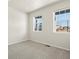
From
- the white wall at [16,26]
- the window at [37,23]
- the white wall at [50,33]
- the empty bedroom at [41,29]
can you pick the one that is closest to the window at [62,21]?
the empty bedroom at [41,29]

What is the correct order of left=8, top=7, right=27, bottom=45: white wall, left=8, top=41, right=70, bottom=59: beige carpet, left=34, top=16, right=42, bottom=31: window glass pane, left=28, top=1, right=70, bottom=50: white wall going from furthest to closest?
left=34, top=16, right=42, bottom=31: window glass pane
left=8, top=7, right=27, bottom=45: white wall
left=28, top=1, right=70, bottom=50: white wall
left=8, top=41, right=70, bottom=59: beige carpet

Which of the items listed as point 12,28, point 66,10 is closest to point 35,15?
point 12,28

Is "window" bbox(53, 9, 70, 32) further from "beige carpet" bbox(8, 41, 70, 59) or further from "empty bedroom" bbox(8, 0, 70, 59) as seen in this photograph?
"beige carpet" bbox(8, 41, 70, 59)

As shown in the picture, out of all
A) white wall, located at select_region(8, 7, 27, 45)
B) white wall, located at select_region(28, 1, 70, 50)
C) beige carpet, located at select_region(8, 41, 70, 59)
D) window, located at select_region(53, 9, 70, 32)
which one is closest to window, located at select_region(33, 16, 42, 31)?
white wall, located at select_region(28, 1, 70, 50)

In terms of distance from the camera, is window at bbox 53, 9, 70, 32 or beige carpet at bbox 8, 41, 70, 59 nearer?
beige carpet at bbox 8, 41, 70, 59

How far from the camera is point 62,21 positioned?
4.41 metres

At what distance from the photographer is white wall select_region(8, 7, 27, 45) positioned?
568 cm

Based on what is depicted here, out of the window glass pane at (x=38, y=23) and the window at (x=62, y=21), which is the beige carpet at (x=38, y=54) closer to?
the window at (x=62, y=21)

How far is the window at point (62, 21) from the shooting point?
164 inches

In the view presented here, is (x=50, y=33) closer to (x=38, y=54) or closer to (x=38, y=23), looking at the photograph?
(x=38, y=23)

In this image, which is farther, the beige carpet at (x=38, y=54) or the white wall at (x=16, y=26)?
the white wall at (x=16, y=26)

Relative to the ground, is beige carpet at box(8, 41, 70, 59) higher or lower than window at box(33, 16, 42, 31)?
lower

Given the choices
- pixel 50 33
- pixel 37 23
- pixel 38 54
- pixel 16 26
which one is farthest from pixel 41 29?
pixel 38 54
